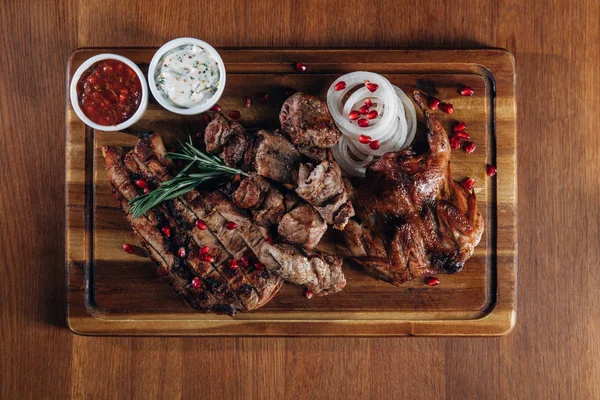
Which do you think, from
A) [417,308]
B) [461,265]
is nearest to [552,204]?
[461,265]

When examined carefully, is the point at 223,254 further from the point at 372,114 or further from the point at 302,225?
the point at 372,114

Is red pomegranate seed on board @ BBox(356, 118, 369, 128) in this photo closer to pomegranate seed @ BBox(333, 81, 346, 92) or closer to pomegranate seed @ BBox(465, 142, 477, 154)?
pomegranate seed @ BBox(333, 81, 346, 92)

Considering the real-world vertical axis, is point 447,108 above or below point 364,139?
above

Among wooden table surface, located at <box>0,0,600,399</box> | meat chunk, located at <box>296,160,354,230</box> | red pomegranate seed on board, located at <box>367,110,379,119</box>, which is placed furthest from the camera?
wooden table surface, located at <box>0,0,600,399</box>

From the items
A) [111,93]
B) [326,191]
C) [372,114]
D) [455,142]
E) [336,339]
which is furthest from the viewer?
[336,339]

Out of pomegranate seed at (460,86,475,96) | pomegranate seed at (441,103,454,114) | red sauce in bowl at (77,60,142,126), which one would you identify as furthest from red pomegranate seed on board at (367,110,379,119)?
red sauce in bowl at (77,60,142,126)

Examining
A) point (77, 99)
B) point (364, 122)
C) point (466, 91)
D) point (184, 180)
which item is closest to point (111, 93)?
point (77, 99)

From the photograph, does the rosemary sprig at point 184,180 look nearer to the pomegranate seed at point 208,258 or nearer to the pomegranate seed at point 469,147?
the pomegranate seed at point 208,258

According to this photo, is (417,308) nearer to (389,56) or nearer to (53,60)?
(389,56)
